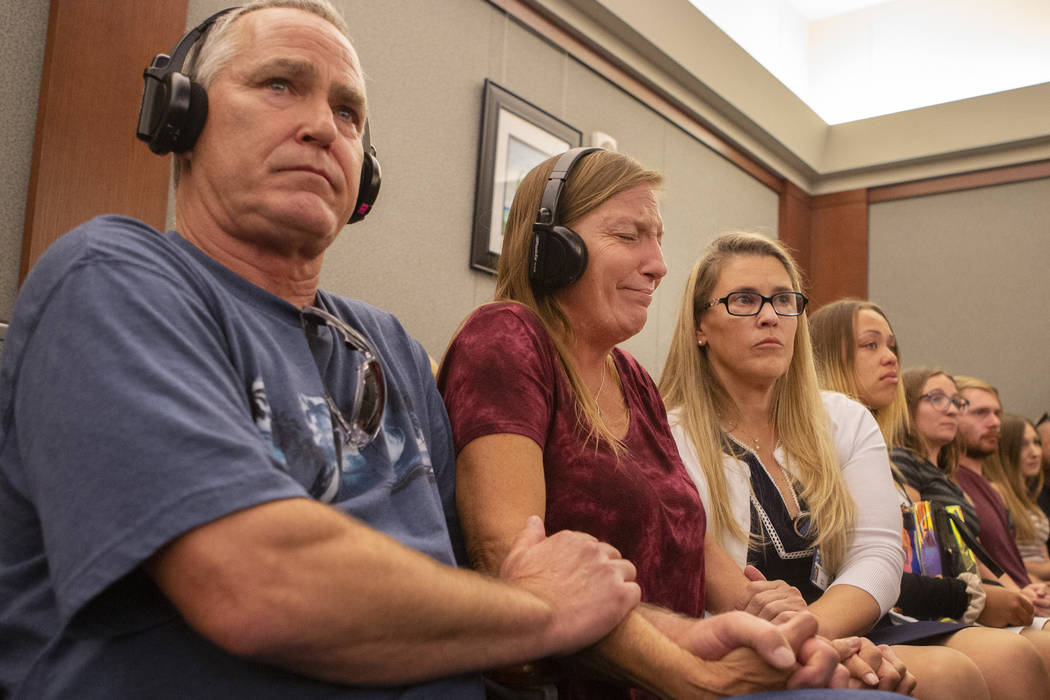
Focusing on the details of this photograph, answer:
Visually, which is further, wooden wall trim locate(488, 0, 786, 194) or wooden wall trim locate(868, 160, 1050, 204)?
wooden wall trim locate(868, 160, 1050, 204)

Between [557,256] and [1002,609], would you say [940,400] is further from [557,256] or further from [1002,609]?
[557,256]

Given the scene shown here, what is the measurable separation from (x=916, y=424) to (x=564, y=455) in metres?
2.15

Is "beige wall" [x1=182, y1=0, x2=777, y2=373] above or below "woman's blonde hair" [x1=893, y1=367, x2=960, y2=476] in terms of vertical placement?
above

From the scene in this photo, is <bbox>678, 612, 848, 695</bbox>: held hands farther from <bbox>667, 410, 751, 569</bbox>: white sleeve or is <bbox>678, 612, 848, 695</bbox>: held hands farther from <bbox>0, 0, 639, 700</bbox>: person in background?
<bbox>667, 410, 751, 569</bbox>: white sleeve

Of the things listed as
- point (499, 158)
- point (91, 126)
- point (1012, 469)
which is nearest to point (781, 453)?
point (499, 158)

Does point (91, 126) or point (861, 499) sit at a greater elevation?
point (91, 126)

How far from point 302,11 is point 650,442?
0.81 m

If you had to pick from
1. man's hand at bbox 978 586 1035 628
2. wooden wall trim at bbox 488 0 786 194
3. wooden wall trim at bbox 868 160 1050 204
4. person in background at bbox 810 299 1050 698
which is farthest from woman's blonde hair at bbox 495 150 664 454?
wooden wall trim at bbox 868 160 1050 204

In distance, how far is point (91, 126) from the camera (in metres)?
→ 1.64

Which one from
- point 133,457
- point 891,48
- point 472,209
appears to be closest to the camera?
point 133,457

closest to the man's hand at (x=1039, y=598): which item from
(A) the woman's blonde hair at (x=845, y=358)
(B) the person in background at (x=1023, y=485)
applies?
(A) the woman's blonde hair at (x=845, y=358)

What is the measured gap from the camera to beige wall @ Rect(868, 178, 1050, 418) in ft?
14.2

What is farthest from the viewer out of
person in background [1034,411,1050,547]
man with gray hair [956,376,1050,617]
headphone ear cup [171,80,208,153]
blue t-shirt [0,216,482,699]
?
person in background [1034,411,1050,547]

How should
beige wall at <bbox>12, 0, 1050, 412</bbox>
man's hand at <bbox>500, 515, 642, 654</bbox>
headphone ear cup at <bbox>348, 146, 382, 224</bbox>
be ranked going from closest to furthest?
man's hand at <bbox>500, 515, 642, 654</bbox> → headphone ear cup at <bbox>348, 146, 382, 224</bbox> → beige wall at <bbox>12, 0, 1050, 412</bbox>
